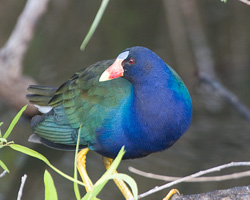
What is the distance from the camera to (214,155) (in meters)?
4.27

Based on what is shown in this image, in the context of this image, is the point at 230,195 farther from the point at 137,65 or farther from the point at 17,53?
the point at 17,53

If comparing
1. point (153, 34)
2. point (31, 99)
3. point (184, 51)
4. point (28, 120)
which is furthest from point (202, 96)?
point (31, 99)

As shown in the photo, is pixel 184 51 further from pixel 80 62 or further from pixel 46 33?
pixel 46 33

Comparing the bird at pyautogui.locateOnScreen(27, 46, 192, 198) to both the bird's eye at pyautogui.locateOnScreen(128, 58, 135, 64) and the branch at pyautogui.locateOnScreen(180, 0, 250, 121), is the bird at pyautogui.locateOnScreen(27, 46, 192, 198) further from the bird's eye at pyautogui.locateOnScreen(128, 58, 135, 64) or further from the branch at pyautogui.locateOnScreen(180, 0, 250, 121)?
the branch at pyautogui.locateOnScreen(180, 0, 250, 121)

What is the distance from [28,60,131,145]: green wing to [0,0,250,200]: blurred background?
855 mm

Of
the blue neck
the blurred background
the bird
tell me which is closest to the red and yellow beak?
the bird

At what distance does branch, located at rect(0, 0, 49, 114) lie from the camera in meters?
3.97

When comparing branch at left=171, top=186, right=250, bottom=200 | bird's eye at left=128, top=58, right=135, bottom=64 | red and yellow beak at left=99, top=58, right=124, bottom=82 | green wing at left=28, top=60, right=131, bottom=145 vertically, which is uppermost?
bird's eye at left=128, top=58, right=135, bottom=64

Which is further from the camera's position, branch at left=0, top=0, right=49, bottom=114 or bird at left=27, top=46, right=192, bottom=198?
branch at left=0, top=0, right=49, bottom=114

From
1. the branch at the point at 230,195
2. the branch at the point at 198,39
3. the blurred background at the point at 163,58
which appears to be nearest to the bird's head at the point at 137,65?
the branch at the point at 230,195

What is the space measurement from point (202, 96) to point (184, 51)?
0.71m

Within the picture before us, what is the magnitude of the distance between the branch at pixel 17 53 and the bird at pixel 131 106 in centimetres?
101

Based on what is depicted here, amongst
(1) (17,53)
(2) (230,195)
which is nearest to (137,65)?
(2) (230,195)

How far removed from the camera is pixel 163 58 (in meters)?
5.33
